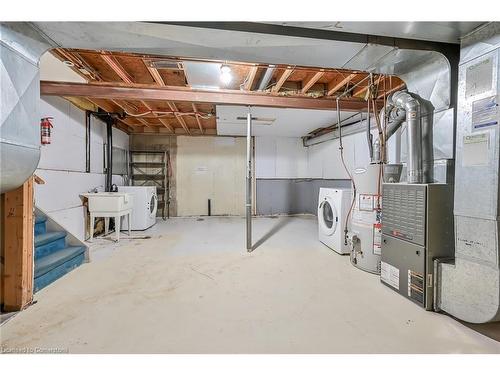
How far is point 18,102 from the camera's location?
153 centimetres

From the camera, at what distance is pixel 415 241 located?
1917 millimetres

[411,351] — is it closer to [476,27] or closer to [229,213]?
[476,27]

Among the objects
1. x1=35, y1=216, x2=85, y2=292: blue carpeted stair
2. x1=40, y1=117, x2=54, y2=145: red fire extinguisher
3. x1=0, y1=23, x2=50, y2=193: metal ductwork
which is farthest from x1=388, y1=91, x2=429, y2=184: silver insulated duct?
x1=40, y1=117, x2=54, y2=145: red fire extinguisher

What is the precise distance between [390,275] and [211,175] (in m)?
5.07

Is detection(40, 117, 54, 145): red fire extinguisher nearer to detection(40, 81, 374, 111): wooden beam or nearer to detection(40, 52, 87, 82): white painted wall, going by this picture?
detection(40, 81, 374, 111): wooden beam

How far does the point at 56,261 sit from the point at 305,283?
2525 mm

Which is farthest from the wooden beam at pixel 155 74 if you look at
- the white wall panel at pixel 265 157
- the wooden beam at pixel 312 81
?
the white wall panel at pixel 265 157

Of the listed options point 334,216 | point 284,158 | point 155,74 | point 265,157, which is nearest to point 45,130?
point 155,74

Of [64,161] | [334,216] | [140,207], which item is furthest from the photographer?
[140,207]

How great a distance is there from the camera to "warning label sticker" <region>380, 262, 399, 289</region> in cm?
211

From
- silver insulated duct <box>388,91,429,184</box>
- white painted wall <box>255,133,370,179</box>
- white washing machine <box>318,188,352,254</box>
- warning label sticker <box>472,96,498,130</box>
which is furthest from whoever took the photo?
white painted wall <box>255,133,370,179</box>

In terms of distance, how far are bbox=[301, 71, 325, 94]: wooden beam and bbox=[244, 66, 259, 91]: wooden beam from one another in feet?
2.38

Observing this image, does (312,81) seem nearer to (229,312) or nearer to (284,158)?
(229,312)
